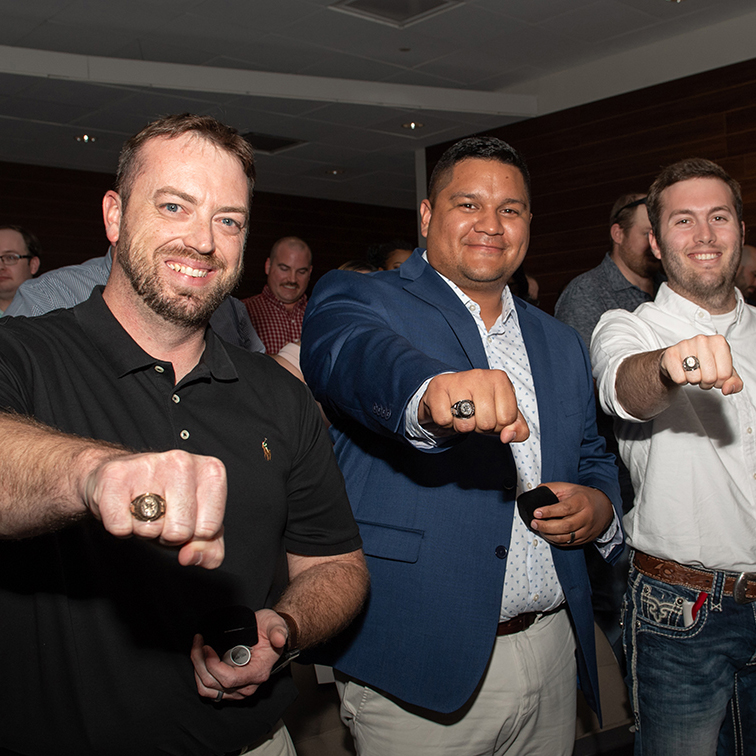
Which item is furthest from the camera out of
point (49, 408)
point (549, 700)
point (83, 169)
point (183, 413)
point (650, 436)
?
point (83, 169)

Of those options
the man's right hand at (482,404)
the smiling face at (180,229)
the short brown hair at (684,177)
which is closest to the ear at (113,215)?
the smiling face at (180,229)

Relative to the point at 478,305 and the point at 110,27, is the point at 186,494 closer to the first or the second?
the point at 478,305

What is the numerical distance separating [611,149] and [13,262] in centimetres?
468

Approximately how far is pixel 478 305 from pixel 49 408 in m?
1.02

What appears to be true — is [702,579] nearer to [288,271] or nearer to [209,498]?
[209,498]

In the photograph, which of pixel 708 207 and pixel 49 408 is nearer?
pixel 49 408

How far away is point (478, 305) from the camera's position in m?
1.81

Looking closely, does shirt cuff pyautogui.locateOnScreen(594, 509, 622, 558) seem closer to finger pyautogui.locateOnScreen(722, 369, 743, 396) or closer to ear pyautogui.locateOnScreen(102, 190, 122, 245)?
finger pyautogui.locateOnScreen(722, 369, 743, 396)

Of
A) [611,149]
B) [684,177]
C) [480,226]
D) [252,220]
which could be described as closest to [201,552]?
[480,226]

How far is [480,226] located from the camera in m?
1.76

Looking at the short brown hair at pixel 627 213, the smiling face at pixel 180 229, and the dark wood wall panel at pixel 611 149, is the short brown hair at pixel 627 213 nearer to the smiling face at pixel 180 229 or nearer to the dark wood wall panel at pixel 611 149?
the smiling face at pixel 180 229

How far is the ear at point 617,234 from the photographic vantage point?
3170mm

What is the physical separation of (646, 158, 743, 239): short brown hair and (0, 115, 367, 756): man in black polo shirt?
1.17 m

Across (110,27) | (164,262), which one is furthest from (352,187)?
(164,262)
